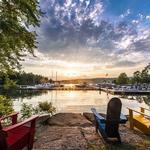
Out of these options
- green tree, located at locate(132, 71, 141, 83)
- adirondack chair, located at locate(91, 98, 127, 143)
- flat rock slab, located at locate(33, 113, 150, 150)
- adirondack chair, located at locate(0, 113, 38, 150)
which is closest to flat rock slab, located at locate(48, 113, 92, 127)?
flat rock slab, located at locate(33, 113, 150, 150)

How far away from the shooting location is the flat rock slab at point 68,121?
11.3 meters

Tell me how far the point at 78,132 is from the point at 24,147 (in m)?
3.74

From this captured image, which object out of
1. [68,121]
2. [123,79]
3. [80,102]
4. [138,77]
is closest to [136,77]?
[138,77]

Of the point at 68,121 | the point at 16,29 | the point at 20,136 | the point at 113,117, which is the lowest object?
the point at 68,121

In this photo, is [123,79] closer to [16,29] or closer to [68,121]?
[68,121]

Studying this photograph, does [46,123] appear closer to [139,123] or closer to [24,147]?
[139,123]

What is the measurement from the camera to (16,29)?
33.0 ft

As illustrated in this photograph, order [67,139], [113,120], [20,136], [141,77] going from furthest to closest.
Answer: [141,77], [67,139], [113,120], [20,136]

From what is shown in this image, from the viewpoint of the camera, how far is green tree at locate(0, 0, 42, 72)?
9.77 metres

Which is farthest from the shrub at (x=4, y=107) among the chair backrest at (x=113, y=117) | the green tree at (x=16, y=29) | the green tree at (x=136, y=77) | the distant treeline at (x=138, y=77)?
the green tree at (x=136, y=77)

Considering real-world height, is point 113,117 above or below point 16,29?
below

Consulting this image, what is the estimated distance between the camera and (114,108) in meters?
7.71

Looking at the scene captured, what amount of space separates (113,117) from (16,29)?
4841 mm

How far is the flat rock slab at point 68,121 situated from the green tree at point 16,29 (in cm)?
270
